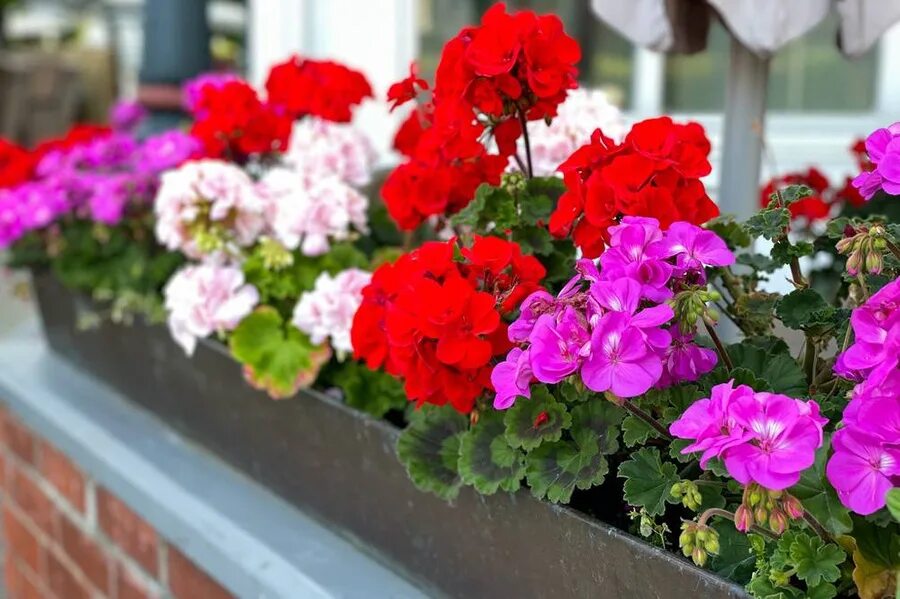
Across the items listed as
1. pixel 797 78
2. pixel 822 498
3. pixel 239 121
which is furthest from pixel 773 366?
pixel 797 78

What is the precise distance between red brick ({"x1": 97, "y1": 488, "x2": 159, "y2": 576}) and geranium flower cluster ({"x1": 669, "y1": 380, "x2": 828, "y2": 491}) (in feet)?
2.98

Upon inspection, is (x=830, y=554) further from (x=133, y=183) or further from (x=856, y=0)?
(x=133, y=183)

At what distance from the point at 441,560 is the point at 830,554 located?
1.34 ft

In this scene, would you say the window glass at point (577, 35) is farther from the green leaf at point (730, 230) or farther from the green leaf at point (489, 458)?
the green leaf at point (489, 458)

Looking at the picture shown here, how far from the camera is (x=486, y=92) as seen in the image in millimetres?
835

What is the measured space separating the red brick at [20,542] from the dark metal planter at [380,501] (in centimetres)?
42

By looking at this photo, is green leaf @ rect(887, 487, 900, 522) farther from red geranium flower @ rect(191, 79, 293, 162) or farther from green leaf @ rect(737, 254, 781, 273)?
red geranium flower @ rect(191, 79, 293, 162)

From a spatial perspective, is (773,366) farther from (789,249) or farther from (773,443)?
(773,443)

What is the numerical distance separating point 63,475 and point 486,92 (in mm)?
1064

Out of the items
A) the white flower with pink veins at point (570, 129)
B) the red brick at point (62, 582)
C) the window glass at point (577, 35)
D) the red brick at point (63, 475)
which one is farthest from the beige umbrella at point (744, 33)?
the window glass at point (577, 35)

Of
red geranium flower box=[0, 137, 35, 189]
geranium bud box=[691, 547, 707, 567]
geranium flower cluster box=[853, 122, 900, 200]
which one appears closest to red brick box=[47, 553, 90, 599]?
red geranium flower box=[0, 137, 35, 189]

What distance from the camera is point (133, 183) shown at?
5.31 feet

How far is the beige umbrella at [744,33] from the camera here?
0.95m

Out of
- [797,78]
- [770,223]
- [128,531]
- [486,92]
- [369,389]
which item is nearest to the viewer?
[770,223]
